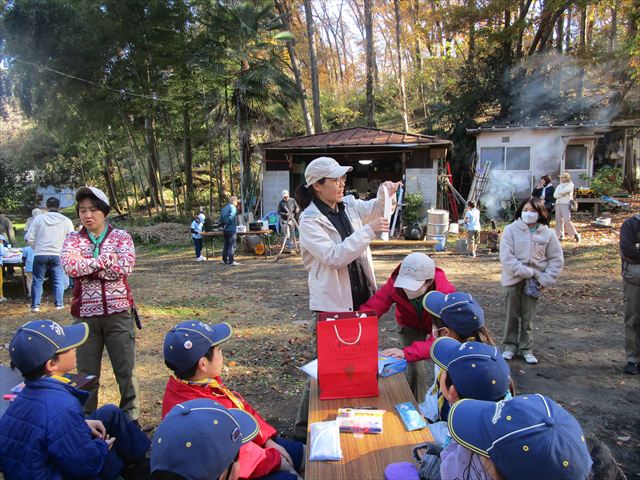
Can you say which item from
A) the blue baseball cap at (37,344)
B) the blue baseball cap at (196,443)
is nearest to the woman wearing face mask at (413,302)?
the blue baseball cap at (196,443)

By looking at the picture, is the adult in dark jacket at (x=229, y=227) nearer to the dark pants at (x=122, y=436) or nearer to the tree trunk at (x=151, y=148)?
the dark pants at (x=122, y=436)

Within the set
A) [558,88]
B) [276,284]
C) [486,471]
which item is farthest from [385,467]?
[558,88]

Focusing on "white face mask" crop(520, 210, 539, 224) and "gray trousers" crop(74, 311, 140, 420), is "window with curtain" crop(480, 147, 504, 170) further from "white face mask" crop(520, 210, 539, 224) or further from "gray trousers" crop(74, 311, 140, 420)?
"gray trousers" crop(74, 311, 140, 420)

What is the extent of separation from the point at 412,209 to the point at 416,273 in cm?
1266

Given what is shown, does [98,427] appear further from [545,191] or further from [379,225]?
[545,191]

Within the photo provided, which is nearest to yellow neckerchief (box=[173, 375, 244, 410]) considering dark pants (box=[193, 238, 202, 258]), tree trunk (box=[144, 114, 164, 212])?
dark pants (box=[193, 238, 202, 258])

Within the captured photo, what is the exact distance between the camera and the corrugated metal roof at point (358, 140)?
15.3 meters

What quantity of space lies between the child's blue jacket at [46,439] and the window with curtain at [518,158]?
18682mm

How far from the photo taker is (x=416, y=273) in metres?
2.83

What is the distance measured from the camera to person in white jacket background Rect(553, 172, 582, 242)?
11.5 meters

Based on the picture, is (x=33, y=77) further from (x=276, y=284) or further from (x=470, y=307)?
(x=470, y=307)

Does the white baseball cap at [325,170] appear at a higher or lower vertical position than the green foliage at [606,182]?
higher

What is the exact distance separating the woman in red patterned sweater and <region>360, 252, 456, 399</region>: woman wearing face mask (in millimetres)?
1848

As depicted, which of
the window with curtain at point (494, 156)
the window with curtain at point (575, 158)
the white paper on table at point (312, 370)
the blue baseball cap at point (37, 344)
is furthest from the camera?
the window with curtain at point (494, 156)
